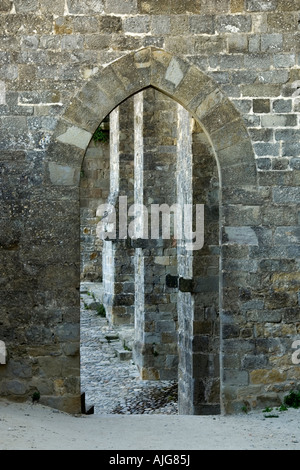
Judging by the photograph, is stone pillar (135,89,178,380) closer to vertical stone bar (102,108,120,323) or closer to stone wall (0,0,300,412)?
vertical stone bar (102,108,120,323)

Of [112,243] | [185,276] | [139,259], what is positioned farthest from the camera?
[112,243]

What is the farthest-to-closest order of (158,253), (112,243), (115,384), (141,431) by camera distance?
(112,243), (158,253), (115,384), (141,431)

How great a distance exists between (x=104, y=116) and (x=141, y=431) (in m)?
2.75

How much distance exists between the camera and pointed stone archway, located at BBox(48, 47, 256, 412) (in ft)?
21.1

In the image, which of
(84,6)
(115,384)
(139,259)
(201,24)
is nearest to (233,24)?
Result: (201,24)

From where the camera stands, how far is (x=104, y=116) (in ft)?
21.1

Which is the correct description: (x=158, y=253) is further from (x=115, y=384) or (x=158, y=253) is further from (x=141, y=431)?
(x=141, y=431)

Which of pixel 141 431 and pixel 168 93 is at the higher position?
pixel 168 93

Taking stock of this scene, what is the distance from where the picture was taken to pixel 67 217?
255 inches

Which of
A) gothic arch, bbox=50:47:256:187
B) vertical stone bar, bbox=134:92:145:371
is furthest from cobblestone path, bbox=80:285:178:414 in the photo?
gothic arch, bbox=50:47:256:187

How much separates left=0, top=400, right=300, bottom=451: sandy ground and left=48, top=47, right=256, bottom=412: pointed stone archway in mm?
332

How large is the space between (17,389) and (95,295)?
10.6 meters

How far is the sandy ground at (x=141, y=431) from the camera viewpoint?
538 cm

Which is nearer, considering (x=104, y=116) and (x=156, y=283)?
(x=104, y=116)
